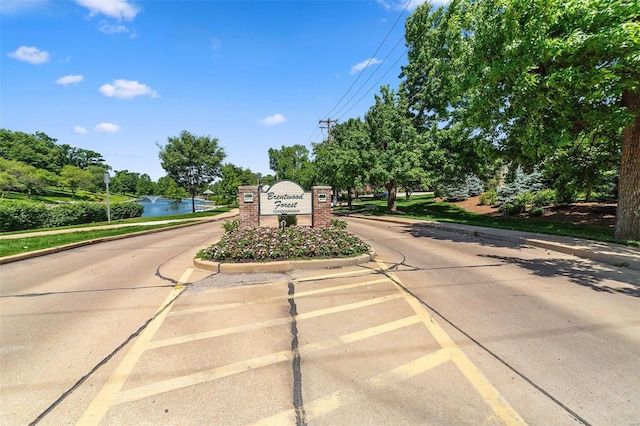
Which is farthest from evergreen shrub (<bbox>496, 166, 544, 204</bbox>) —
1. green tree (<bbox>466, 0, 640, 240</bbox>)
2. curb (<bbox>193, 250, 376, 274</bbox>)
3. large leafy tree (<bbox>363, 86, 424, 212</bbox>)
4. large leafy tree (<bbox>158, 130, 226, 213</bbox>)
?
large leafy tree (<bbox>158, 130, 226, 213</bbox>)

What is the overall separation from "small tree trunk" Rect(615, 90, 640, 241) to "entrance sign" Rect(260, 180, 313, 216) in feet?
33.4

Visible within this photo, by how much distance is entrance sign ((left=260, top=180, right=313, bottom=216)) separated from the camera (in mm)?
10109

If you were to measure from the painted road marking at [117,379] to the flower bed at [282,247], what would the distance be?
8.97 feet

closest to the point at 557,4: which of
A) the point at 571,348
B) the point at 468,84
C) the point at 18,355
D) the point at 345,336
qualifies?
the point at 468,84

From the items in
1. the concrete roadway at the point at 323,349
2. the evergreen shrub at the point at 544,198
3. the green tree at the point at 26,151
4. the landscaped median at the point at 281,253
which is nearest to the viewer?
the concrete roadway at the point at 323,349

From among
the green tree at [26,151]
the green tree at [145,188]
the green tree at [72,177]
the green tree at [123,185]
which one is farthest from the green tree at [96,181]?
the green tree at [145,188]

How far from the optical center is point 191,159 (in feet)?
99.3

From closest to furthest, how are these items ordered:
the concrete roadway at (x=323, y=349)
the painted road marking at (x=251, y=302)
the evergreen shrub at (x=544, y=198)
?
the concrete roadway at (x=323, y=349) < the painted road marking at (x=251, y=302) < the evergreen shrub at (x=544, y=198)

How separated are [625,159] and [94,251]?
17.0 metres

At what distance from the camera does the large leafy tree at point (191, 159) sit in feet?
98.1

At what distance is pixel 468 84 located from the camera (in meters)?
10.3

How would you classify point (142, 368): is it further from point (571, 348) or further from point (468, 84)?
point (468, 84)

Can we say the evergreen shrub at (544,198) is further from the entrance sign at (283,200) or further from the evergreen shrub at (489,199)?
the entrance sign at (283,200)

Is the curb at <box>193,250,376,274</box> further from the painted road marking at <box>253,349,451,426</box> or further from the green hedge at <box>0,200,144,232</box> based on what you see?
the green hedge at <box>0,200,144,232</box>
